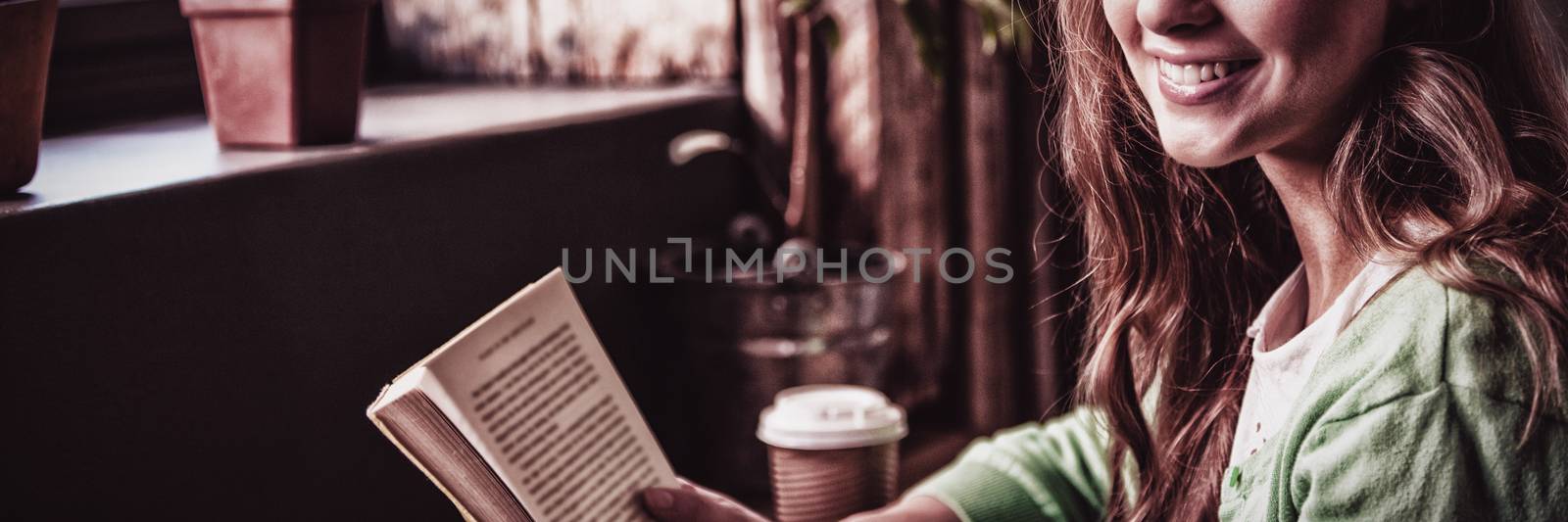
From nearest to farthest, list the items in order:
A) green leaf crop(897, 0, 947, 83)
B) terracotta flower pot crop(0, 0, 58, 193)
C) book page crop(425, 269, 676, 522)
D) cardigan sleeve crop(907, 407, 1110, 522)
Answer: book page crop(425, 269, 676, 522)
terracotta flower pot crop(0, 0, 58, 193)
cardigan sleeve crop(907, 407, 1110, 522)
green leaf crop(897, 0, 947, 83)

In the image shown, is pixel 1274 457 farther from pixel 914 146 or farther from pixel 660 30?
pixel 660 30

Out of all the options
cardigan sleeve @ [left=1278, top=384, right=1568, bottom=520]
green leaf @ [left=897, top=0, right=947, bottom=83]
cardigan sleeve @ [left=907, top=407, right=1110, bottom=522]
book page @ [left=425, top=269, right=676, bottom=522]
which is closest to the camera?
cardigan sleeve @ [left=1278, top=384, right=1568, bottom=520]

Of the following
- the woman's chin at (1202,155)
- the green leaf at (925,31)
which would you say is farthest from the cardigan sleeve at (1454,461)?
the green leaf at (925,31)

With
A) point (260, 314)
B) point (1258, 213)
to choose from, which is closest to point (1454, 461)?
point (1258, 213)

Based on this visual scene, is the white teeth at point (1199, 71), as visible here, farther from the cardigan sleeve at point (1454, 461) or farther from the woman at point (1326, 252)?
the cardigan sleeve at point (1454, 461)

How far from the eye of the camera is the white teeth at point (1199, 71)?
921 millimetres

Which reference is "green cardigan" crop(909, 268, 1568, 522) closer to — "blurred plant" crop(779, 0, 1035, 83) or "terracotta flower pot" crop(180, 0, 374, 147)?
"blurred plant" crop(779, 0, 1035, 83)

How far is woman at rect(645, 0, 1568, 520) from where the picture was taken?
81 cm

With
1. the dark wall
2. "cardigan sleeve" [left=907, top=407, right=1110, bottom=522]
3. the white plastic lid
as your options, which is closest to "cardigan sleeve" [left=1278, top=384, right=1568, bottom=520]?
"cardigan sleeve" [left=907, top=407, right=1110, bottom=522]

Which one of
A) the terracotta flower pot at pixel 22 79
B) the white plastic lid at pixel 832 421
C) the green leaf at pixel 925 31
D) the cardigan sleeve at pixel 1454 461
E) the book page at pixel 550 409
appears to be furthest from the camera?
the green leaf at pixel 925 31

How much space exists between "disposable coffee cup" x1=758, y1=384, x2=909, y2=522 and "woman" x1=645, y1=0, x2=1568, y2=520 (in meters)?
0.25

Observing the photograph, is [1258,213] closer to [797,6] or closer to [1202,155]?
[1202,155]

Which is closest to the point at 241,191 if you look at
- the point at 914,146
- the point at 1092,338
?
the point at 1092,338

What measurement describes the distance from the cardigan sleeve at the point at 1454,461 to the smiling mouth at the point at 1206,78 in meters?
0.24
